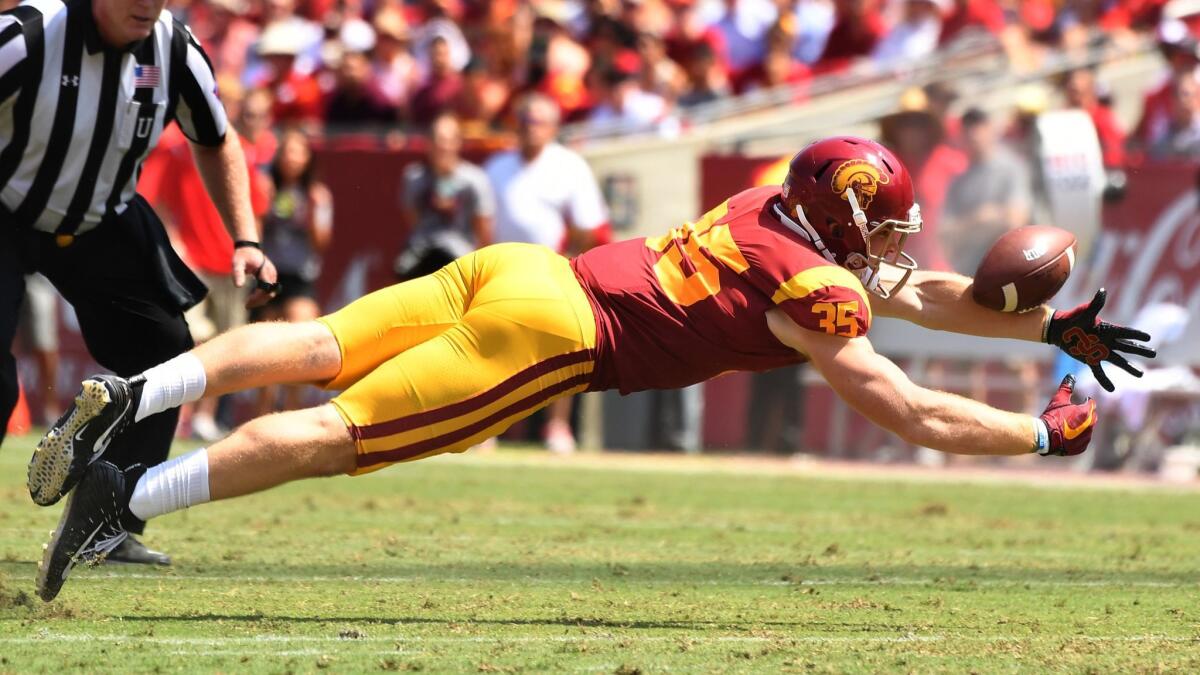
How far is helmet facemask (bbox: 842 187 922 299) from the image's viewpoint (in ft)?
17.1

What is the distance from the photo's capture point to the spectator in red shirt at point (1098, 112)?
35.9 ft

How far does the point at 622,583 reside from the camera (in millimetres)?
5891

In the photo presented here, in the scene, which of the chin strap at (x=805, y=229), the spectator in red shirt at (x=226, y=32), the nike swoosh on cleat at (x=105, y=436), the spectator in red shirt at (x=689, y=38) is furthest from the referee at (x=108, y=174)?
the spectator in red shirt at (x=226, y=32)

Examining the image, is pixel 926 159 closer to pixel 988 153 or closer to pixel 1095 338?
pixel 988 153

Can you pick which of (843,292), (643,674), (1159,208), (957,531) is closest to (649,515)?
(957,531)

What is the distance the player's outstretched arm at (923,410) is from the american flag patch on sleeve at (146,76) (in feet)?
6.38

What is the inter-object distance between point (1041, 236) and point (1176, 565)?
152 cm

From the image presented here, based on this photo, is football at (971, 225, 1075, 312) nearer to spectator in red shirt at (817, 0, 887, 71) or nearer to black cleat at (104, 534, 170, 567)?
black cleat at (104, 534, 170, 567)

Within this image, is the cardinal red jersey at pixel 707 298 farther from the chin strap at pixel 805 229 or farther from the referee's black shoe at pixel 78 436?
the referee's black shoe at pixel 78 436

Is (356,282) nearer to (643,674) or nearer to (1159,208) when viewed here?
(1159,208)

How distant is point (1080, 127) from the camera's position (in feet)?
35.6

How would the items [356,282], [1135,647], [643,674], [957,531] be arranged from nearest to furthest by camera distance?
[643,674]
[1135,647]
[957,531]
[356,282]

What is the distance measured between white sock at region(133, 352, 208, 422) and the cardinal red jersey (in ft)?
3.58

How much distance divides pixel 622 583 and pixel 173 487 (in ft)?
5.25
